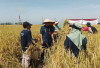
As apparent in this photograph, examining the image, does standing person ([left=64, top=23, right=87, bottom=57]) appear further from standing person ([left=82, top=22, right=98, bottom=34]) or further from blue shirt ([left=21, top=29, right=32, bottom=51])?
standing person ([left=82, top=22, right=98, bottom=34])

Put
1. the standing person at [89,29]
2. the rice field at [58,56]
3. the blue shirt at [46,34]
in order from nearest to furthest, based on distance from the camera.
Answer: the rice field at [58,56], the blue shirt at [46,34], the standing person at [89,29]

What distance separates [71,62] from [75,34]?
538 millimetres

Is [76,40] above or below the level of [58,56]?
above

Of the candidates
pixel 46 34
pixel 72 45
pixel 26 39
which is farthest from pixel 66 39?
pixel 46 34

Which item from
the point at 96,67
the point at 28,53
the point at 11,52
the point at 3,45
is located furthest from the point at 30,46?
the point at 96,67

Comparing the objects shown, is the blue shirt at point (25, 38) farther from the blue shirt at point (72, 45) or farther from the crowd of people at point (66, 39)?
the blue shirt at point (72, 45)

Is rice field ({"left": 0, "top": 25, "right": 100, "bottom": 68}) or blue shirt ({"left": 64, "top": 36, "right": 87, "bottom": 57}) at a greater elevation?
blue shirt ({"left": 64, "top": 36, "right": 87, "bottom": 57})

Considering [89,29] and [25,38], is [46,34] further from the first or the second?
[89,29]

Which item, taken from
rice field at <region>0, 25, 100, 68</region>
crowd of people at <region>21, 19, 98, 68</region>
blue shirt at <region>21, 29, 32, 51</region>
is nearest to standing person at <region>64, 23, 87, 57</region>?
crowd of people at <region>21, 19, 98, 68</region>

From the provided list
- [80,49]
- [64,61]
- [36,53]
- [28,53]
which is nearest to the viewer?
[64,61]

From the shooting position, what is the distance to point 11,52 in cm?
265

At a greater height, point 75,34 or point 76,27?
point 76,27

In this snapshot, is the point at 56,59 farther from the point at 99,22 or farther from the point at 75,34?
the point at 99,22

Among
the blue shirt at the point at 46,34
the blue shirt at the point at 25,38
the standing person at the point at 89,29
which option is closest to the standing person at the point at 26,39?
the blue shirt at the point at 25,38
